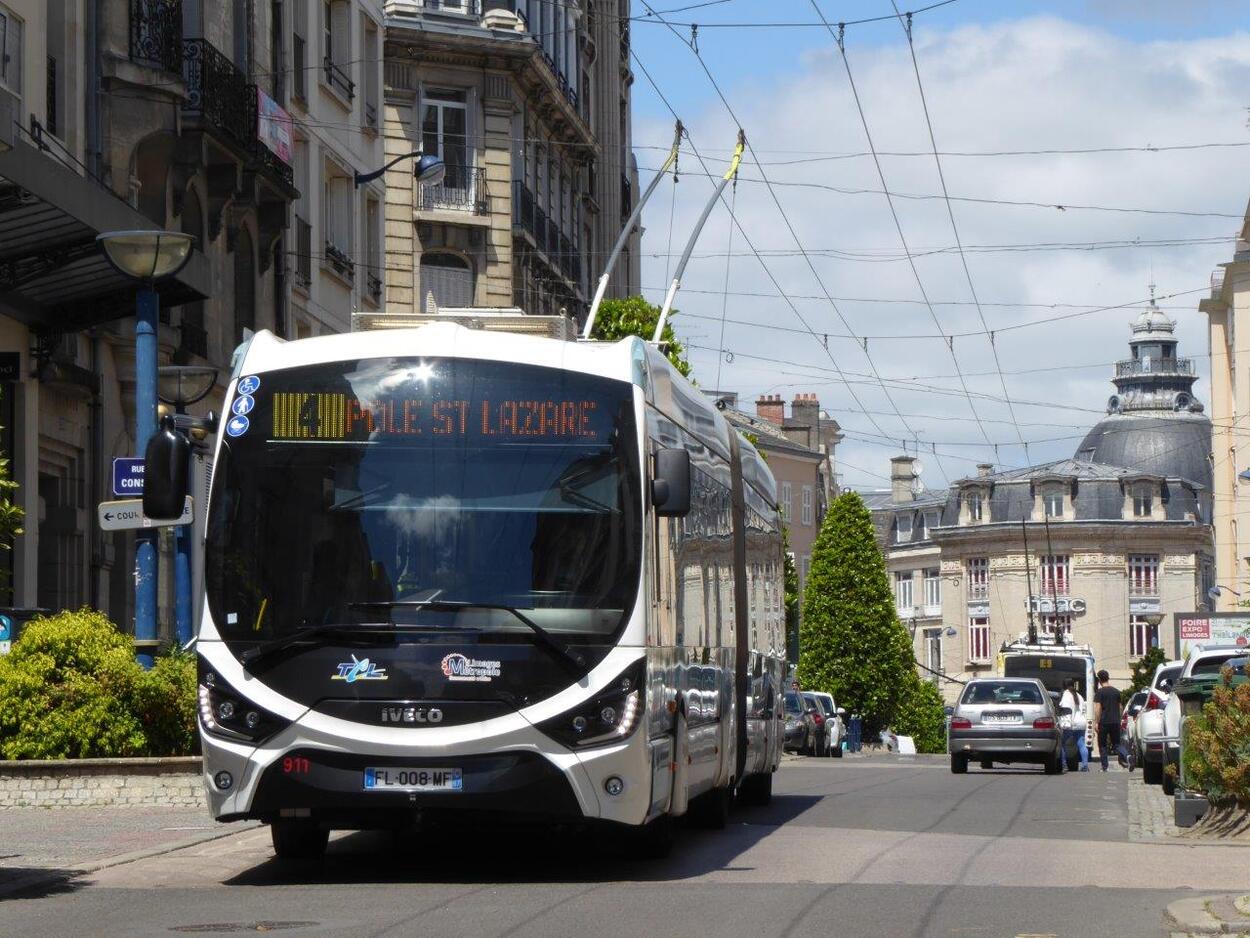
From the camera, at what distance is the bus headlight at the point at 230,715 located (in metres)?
12.5

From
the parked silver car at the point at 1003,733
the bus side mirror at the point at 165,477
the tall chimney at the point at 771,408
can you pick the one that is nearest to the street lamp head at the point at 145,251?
the bus side mirror at the point at 165,477

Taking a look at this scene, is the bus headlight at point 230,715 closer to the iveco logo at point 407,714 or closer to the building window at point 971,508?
the iveco logo at point 407,714

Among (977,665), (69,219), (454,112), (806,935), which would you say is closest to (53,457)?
(69,219)

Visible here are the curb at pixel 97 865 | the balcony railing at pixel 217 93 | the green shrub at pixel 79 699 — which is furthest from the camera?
the balcony railing at pixel 217 93

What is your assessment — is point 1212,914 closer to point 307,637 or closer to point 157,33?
point 307,637

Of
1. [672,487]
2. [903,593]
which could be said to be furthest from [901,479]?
[672,487]

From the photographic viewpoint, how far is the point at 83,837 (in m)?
15.4

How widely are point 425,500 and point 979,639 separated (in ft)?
448

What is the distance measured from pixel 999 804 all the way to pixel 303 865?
36.1 feet

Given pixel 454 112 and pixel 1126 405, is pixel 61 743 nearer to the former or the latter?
pixel 454 112

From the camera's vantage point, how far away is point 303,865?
13969 mm

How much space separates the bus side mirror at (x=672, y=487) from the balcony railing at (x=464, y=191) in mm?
35143

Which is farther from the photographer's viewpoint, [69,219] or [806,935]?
[69,219]

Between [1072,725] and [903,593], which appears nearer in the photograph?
[1072,725]
